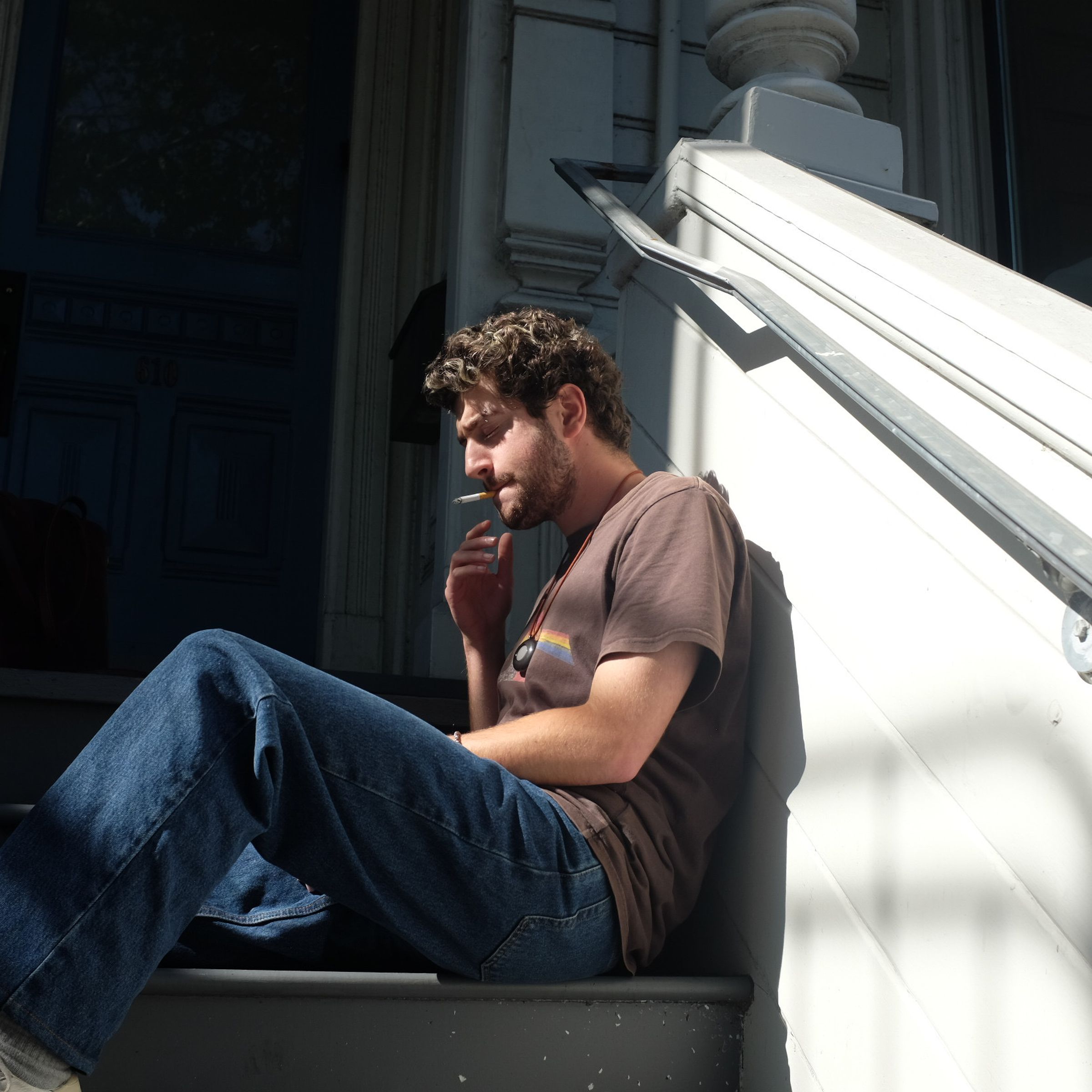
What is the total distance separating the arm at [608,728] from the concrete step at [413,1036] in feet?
0.75

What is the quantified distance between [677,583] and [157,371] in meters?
2.81

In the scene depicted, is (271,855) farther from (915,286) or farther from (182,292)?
(182,292)

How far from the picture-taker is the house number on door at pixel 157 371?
377 centimetres

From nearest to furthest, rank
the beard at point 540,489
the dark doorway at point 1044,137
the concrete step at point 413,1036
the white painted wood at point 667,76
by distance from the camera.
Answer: the concrete step at point 413,1036 < the beard at point 540,489 < the white painted wood at point 667,76 < the dark doorway at point 1044,137

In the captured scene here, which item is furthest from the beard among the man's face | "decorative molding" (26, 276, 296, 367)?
"decorative molding" (26, 276, 296, 367)

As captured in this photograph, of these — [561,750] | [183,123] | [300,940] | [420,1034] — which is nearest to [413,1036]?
[420,1034]

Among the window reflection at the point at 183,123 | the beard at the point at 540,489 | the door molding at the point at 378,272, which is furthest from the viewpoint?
the window reflection at the point at 183,123

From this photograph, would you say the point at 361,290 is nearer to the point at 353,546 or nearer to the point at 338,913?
the point at 353,546

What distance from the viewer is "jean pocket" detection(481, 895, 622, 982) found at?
4.17ft

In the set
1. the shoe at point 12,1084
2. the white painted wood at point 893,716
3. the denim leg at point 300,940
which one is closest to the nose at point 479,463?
the white painted wood at point 893,716

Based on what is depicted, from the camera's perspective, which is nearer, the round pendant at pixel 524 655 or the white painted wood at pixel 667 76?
the round pendant at pixel 524 655

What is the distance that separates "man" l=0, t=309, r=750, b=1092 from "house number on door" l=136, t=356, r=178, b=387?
97.0 inches

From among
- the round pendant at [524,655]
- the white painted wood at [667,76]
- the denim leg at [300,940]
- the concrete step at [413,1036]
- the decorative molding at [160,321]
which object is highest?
the white painted wood at [667,76]

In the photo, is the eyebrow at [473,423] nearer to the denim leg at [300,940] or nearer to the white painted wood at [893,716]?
the white painted wood at [893,716]
